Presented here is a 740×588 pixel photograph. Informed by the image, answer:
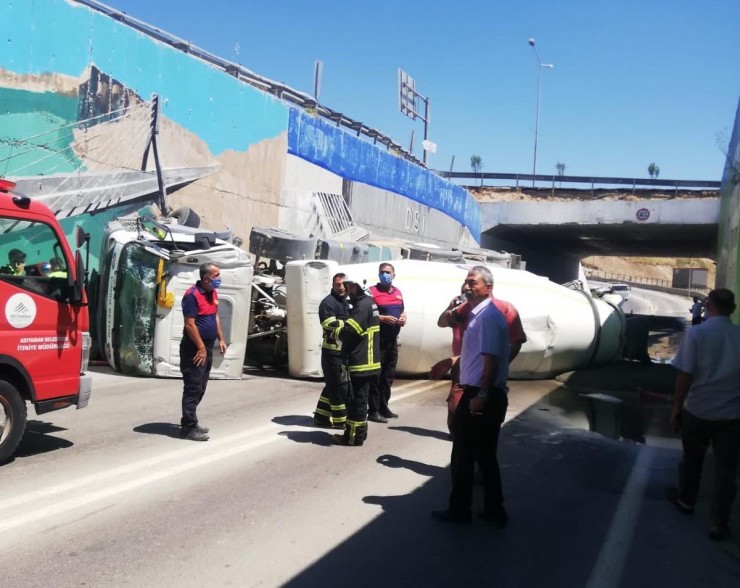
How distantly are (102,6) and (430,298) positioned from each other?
391 inches

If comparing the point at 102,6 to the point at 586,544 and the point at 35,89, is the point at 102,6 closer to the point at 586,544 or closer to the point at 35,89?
the point at 35,89

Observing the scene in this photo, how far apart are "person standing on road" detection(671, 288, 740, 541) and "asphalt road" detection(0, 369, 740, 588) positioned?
395mm

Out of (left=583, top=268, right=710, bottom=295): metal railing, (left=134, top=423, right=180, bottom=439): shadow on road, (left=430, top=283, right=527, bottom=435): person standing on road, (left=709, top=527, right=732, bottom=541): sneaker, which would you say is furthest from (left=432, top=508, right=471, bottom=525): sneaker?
(left=583, top=268, right=710, bottom=295): metal railing

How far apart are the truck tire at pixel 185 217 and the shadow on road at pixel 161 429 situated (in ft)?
25.2

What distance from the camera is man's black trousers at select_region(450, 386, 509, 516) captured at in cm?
533

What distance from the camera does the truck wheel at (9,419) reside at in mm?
6172

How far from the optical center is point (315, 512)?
5438 millimetres

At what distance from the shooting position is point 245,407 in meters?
9.61

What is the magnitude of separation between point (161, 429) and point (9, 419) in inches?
75.9

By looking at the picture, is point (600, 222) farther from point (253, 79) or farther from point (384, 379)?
point (384, 379)

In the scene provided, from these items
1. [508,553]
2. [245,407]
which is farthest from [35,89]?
[508,553]

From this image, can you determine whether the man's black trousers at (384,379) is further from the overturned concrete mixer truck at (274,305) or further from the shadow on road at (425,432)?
the overturned concrete mixer truck at (274,305)

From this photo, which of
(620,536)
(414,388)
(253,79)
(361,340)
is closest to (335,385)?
(361,340)

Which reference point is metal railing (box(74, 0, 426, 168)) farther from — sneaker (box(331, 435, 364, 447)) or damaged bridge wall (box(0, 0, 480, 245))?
sneaker (box(331, 435, 364, 447))
